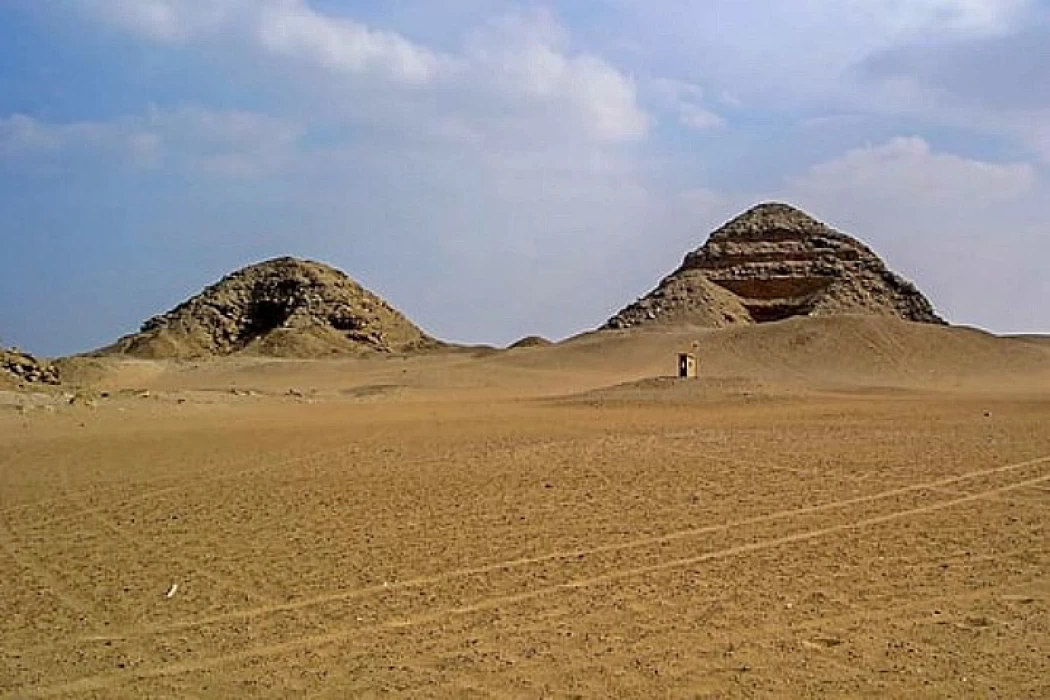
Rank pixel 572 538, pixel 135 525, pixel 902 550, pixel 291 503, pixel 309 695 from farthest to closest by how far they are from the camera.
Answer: pixel 291 503 < pixel 135 525 < pixel 572 538 < pixel 902 550 < pixel 309 695

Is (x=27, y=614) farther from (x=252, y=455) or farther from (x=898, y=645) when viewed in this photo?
(x=252, y=455)

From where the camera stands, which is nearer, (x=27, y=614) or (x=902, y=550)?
(x=27, y=614)

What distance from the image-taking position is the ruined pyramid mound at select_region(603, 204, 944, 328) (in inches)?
3302

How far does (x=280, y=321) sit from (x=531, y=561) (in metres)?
74.1

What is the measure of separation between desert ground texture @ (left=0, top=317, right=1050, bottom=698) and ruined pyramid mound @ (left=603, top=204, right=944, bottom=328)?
59.6 meters

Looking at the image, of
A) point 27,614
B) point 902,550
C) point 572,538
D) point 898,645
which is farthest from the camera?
point 572,538

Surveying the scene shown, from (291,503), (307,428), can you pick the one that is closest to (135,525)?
(291,503)

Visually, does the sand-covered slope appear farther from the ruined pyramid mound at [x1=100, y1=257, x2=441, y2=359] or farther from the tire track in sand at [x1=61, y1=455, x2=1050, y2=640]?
the tire track in sand at [x1=61, y1=455, x2=1050, y2=640]

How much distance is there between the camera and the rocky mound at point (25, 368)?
36.6m

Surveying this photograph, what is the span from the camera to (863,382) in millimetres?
52375

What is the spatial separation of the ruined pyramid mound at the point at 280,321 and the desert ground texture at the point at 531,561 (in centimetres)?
5325

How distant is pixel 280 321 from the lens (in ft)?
269

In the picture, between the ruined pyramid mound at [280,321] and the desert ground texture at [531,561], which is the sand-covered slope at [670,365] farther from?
the desert ground texture at [531,561]

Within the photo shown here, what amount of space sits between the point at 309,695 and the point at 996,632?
4.43 meters
